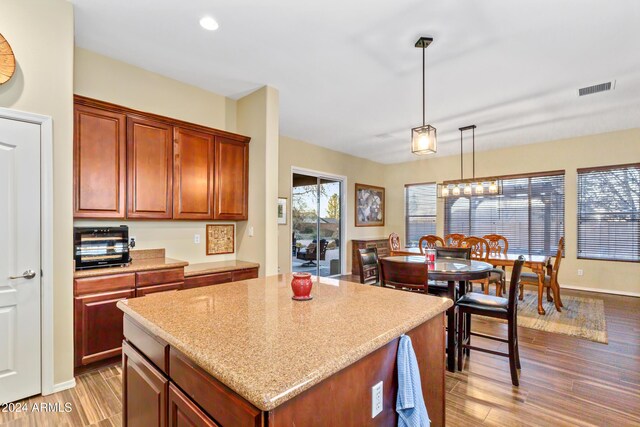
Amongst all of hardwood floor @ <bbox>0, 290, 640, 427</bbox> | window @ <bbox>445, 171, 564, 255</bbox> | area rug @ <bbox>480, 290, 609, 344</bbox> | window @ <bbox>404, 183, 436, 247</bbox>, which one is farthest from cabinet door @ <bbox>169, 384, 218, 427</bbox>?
window @ <bbox>404, 183, 436, 247</bbox>

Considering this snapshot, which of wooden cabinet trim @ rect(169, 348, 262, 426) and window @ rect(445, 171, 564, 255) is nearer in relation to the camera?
wooden cabinet trim @ rect(169, 348, 262, 426)

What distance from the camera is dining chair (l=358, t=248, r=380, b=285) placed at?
3346 mm

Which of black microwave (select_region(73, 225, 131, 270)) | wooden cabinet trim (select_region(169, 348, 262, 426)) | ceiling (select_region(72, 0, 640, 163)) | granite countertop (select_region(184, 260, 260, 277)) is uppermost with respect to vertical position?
ceiling (select_region(72, 0, 640, 163))

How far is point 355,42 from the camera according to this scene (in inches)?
111

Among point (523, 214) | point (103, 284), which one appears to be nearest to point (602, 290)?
point (523, 214)

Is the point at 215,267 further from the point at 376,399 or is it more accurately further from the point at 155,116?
the point at 376,399

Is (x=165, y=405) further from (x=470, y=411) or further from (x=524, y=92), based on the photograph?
(x=524, y=92)

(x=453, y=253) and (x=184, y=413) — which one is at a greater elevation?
(x=453, y=253)

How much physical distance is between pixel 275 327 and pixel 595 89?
15.4 ft

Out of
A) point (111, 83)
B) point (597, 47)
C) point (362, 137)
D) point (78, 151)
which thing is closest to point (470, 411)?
point (597, 47)

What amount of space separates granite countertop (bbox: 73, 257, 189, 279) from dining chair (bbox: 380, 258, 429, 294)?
199cm

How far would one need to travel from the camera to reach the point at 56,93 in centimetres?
238

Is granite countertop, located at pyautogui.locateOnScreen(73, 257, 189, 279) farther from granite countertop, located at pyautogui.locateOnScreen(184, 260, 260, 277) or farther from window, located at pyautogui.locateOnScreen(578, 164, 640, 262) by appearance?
window, located at pyautogui.locateOnScreen(578, 164, 640, 262)

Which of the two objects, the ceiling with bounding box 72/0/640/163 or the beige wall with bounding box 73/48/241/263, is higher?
the ceiling with bounding box 72/0/640/163
